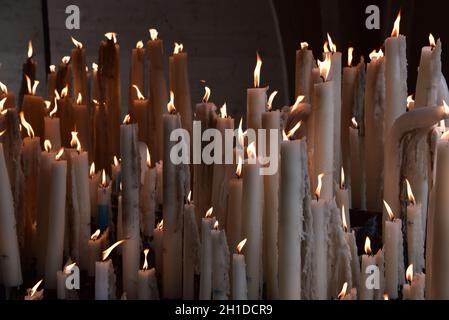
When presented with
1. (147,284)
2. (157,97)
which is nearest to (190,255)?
(147,284)

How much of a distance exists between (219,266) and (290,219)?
0.07m

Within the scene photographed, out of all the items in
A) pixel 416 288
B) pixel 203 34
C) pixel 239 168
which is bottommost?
pixel 416 288

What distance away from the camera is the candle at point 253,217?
2.35ft

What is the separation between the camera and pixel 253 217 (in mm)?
726

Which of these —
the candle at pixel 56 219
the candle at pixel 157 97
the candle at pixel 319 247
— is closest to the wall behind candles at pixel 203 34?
A: the candle at pixel 157 97

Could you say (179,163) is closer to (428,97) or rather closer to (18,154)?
(18,154)

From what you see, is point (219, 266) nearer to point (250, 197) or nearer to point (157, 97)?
point (250, 197)

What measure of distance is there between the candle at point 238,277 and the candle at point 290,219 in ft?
0.10

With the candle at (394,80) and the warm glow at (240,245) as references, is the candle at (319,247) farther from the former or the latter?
the candle at (394,80)

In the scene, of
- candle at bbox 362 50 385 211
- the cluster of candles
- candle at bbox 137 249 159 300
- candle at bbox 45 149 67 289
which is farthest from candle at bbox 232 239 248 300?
candle at bbox 362 50 385 211

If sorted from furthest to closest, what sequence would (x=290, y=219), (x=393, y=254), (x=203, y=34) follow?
(x=203, y=34) → (x=393, y=254) → (x=290, y=219)

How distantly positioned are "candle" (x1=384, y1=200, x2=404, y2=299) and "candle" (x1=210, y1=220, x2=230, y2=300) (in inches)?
6.6

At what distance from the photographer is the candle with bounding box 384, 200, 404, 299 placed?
77 cm

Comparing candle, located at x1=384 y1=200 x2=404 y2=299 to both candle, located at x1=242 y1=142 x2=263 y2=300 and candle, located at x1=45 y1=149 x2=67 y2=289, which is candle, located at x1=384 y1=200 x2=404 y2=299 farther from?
candle, located at x1=45 y1=149 x2=67 y2=289
